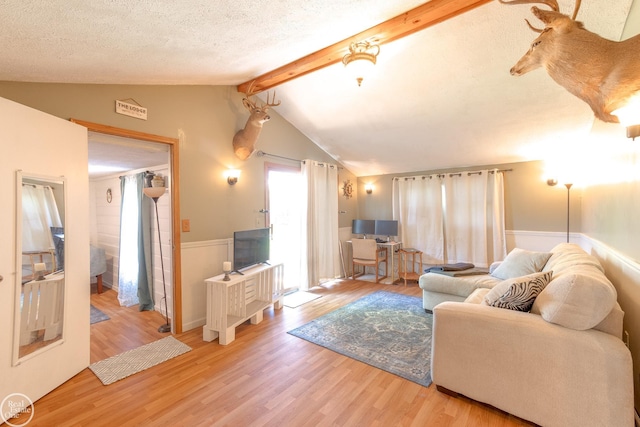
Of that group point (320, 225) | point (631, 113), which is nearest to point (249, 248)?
point (320, 225)

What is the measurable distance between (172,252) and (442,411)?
279 centimetres

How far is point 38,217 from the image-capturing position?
1.98m

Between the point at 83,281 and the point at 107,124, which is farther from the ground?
the point at 107,124

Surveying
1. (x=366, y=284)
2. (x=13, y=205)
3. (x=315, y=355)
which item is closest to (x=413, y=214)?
(x=366, y=284)

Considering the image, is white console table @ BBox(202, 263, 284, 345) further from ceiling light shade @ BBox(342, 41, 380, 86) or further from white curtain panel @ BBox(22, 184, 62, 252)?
ceiling light shade @ BBox(342, 41, 380, 86)

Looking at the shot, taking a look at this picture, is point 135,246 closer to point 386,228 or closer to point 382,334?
point 382,334

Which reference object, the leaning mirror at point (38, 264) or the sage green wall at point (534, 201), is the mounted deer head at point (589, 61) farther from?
the sage green wall at point (534, 201)

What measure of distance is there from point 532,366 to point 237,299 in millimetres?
2558

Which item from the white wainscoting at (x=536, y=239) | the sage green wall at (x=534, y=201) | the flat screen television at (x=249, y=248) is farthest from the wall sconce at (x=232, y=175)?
the white wainscoting at (x=536, y=239)

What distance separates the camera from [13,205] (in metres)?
1.82

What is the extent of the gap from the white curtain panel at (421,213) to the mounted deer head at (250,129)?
10.2 feet

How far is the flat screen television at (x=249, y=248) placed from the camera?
3.18 meters

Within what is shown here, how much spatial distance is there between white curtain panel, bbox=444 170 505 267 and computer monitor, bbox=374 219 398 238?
89cm

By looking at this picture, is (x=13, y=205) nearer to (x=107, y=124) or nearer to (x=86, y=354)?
(x=107, y=124)
